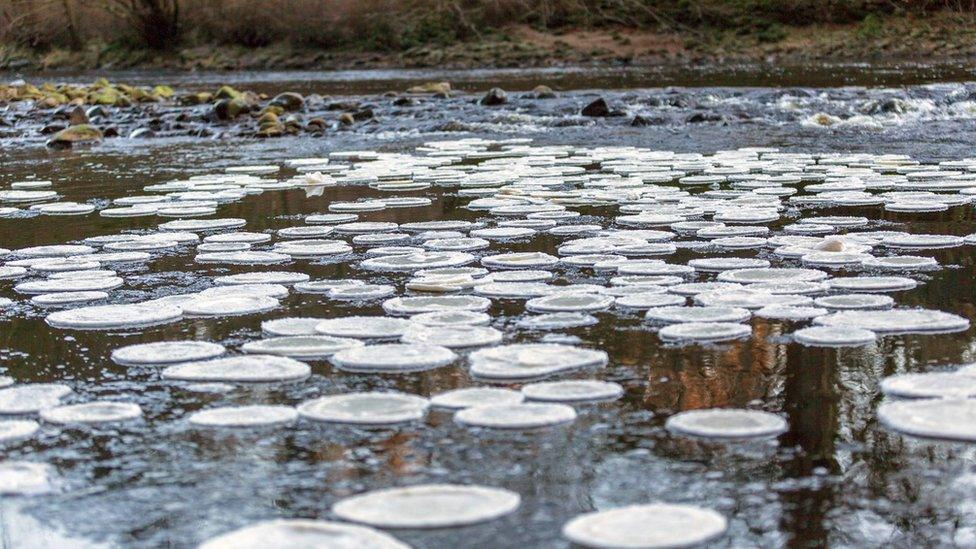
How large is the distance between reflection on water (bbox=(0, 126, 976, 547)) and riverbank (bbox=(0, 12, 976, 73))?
45.3 ft

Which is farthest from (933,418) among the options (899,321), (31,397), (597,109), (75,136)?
(75,136)

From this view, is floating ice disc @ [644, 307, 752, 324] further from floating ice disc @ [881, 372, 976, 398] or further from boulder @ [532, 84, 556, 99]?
boulder @ [532, 84, 556, 99]

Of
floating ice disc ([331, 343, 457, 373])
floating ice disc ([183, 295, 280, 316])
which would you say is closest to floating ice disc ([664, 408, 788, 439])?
floating ice disc ([331, 343, 457, 373])

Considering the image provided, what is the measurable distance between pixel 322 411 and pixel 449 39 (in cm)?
1867

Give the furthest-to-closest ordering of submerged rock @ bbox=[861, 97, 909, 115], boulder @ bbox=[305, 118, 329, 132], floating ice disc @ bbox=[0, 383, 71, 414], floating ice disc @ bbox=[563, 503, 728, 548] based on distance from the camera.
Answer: boulder @ bbox=[305, 118, 329, 132] → submerged rock @ bbox=[861, 97, 909, 115] → floating ice disc @ bbox=[0, 383, 71, 414] → floating ice disc @ bbox=[563, 503, 728, 548]

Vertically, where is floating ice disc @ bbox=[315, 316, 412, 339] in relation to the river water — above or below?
above

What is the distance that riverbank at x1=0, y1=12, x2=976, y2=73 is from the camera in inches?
672

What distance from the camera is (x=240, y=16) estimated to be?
2166 centimetres

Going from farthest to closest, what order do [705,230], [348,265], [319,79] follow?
[319,79], [705,230], [348,265]

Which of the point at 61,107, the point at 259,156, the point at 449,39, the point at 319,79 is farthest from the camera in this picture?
the point at 449,39

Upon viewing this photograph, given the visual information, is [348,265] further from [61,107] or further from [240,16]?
[240,16]

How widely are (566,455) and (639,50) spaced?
57.2ft

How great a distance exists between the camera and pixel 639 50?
18641 millimetres

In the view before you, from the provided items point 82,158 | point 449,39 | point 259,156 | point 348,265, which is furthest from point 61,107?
point 449,39
